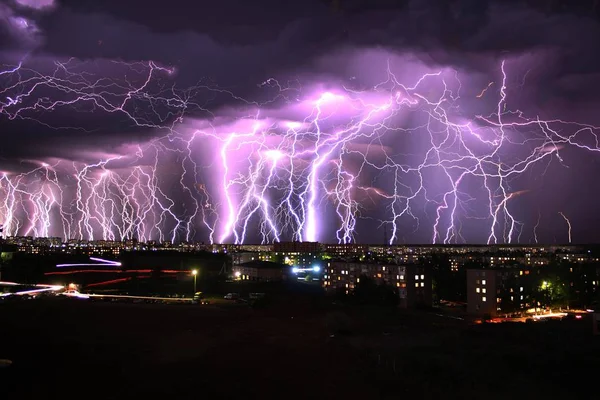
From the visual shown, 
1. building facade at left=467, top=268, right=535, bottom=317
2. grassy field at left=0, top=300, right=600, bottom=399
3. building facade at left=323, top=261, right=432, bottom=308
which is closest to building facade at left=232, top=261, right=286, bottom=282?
building facade at left=323, top=261, right=432, bottom=308

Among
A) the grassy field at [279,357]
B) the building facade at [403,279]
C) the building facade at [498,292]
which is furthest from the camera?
the building facade at [403,279]

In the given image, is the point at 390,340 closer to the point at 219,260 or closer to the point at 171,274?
the point at 171,274

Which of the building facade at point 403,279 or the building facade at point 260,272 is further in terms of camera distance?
the building facade at point 260,272

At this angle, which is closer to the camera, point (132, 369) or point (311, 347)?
point (132, 369)

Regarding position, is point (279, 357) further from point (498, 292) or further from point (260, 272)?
point (260, 272)

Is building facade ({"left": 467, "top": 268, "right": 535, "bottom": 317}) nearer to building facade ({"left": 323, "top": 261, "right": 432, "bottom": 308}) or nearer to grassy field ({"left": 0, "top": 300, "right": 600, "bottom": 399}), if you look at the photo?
building facade ({"left": 323, "top": 261, "right": 432, "bottom": 308})

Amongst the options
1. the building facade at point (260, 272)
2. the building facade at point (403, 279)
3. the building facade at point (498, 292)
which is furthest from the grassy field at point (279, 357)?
the building facade at point (260, 272)

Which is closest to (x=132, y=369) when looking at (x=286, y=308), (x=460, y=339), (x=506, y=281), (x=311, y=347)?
(x=311, y=347)

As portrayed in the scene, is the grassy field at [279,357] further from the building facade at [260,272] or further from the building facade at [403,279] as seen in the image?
the building facade at [260,272]

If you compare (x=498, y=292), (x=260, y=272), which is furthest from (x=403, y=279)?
(x=260, y=272)
